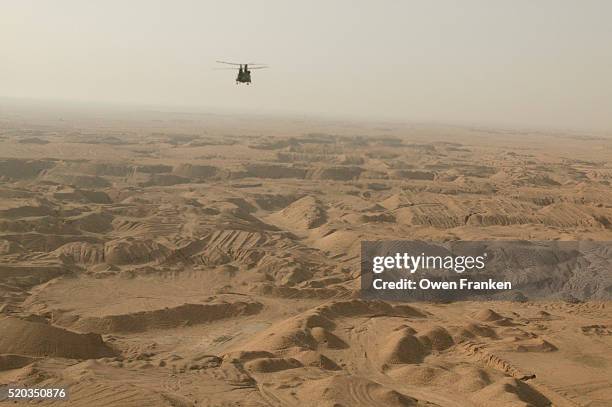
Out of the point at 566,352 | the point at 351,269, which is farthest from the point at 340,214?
the point at 566,352

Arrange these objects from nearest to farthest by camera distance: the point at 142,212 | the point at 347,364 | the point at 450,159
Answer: the point at 347,364 → the point at 142,212 → the point at 450,159

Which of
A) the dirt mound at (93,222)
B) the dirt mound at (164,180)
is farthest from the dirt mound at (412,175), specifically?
the dirt mound at (93,222)

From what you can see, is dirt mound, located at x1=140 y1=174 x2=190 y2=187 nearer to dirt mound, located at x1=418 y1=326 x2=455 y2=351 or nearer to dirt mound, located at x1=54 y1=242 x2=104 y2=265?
dirt mound, located at x1=54 y1=242 x2=104 y2=265

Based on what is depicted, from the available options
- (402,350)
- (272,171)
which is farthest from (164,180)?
(402,350)

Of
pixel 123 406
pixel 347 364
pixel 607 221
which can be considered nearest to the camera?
pixel 123 406

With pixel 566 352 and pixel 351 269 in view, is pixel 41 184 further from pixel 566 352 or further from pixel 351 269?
pixel 566 352

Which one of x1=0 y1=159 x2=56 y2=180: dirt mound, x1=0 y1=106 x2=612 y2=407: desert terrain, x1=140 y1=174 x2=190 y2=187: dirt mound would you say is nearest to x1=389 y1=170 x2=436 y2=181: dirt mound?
x1=0 y1=106 x2=612 y2=407: desert terrain

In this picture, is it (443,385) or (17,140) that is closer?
(443,385)

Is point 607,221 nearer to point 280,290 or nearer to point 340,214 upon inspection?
point 340,214

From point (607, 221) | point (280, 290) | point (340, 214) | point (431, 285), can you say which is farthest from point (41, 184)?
point (607, 221)
